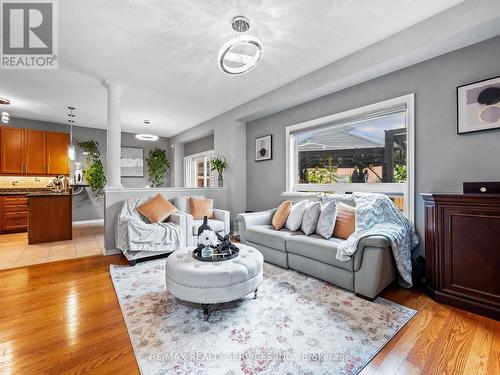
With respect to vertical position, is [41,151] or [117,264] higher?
[41,151]

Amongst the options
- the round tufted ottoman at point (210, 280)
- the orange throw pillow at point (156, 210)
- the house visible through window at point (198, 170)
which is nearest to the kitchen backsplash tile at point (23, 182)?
the house visible through window at point (198, 170)

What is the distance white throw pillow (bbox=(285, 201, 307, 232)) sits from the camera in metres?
3.07

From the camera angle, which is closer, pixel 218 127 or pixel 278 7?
pixel 278 7

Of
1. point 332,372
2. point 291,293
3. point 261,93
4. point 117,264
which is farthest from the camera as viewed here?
point 261,93

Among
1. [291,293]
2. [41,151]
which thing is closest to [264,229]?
[291,293]

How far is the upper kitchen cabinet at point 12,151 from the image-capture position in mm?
5164

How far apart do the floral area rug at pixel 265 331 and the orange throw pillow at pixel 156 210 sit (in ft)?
4.37

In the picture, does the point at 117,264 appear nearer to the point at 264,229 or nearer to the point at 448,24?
the point at 264,229

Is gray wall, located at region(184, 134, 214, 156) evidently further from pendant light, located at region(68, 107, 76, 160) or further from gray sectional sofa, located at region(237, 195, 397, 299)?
gray sectional sofa, located at region(237, 195, 397, 299)

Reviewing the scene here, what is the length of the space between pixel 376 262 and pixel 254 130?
352 cm

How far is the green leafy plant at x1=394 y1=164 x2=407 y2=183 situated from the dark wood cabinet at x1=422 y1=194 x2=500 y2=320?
711 mm

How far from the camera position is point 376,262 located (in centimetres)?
207

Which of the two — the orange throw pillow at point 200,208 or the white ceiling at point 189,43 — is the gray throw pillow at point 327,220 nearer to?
the white ceiling at point 189,43

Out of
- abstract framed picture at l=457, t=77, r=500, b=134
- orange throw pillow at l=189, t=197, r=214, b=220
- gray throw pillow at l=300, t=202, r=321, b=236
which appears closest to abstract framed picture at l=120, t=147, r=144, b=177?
orange throw pillow at l=189, t=197, r=214, b=220
